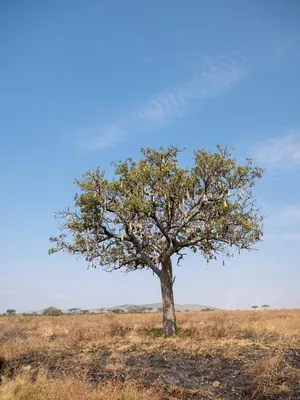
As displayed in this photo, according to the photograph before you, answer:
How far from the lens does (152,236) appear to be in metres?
23.4

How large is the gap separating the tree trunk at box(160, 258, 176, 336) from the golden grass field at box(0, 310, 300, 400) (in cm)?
80

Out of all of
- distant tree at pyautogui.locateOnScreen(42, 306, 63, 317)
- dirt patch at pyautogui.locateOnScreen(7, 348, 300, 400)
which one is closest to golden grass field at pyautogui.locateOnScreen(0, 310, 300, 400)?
dirt patch at pyautogui.locateOnScreen(7, 348, 300, 400)

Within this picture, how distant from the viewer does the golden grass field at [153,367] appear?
1050cm

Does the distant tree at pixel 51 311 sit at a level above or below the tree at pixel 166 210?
below

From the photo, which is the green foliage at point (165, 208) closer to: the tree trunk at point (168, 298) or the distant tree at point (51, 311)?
the tree trunk at point (168, 298)

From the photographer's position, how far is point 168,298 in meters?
23.1

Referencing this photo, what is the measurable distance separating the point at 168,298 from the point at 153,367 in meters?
9.12

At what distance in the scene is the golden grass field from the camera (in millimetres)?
10500

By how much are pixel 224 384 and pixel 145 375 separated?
2835 millimetres

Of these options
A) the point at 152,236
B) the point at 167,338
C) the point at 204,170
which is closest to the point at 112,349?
the point at 167,338

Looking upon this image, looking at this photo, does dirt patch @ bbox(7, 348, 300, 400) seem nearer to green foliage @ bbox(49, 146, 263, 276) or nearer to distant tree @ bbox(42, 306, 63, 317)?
green foliage @ bbox(49, 146, 263, 276)

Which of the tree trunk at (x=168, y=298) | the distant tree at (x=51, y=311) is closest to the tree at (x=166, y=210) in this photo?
the tree trunk at (x=168, y=298)

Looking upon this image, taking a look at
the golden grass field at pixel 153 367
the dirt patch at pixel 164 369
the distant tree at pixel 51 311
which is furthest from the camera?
the distant tree at pixel 51 311

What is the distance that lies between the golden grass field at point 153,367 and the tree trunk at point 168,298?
0.80 meters
